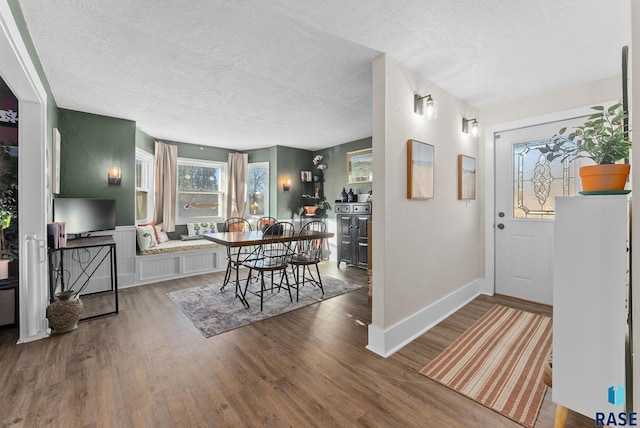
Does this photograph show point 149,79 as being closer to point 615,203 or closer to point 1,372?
point 1,372

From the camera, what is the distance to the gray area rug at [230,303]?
274 cm

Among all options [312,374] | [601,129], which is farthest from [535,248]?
[312,374]

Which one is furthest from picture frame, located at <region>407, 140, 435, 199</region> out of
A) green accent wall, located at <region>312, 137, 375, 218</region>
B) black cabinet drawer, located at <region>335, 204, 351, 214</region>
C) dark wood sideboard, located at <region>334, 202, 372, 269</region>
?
green accent wall, located at <region>312, 137, 375, 218</region>

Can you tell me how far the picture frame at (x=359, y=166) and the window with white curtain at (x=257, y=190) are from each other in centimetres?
190

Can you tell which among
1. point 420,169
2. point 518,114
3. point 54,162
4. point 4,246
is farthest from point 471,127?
point 4,246

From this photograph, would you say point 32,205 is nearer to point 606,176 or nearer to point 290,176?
point 606,176

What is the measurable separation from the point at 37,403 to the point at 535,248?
4652 millimetres

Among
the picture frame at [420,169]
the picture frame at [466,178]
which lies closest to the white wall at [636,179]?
the picture frame at [420,169]

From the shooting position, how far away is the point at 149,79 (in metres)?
2.70

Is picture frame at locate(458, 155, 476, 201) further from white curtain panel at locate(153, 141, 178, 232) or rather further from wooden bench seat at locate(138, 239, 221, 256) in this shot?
white curtain panel at locate(153, 141, 178, 232)

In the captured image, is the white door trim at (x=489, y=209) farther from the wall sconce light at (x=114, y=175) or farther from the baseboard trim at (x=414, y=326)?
the wall sconce light at (x=114, y=175)

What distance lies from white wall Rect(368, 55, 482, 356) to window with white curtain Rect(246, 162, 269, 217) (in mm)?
4076

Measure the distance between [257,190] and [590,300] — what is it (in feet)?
19.1

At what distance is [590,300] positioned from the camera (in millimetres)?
1205
